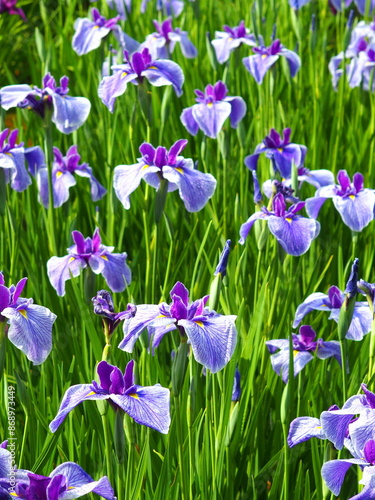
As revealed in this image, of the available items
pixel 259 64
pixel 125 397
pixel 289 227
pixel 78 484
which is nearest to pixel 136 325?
pixel 125 397

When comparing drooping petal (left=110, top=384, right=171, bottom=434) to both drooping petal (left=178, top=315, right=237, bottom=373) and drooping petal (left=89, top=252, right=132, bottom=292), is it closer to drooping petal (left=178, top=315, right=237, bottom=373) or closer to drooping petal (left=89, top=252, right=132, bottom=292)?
drooping petal (left=178, top=315, right=237, bottom=373)

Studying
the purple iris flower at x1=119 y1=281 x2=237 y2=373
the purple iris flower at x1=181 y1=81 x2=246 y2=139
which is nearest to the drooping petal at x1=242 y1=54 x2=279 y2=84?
the purple iris flower at x1=181 y1=81 x2=246 y2=139

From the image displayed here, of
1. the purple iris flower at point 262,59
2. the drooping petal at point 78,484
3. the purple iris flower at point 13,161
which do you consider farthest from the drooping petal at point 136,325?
the purple iris flower at point 262,59

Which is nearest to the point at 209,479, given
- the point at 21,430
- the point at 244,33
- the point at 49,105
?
the point at 21,430

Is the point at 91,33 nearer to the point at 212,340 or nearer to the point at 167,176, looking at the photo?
the point at 167,176

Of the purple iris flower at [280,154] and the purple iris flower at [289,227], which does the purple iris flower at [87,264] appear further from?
the purple iris flower at [280,154]
